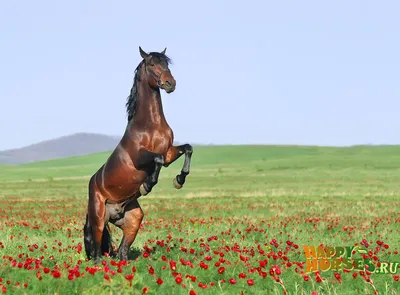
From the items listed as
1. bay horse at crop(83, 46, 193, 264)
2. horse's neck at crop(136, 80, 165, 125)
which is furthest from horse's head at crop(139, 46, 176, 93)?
horse's neck at crop(136, 80, 165, 125)

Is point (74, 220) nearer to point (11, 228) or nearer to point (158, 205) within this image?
point (11, 228)

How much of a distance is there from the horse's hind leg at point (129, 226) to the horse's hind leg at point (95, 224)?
0.39 meters

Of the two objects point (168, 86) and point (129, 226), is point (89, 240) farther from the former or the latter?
point (168, 86)

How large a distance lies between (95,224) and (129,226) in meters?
0.59

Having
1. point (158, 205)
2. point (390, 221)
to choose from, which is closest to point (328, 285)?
point (390, 221)

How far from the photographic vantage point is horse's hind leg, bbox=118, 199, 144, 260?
10.0 metres

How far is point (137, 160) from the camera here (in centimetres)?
944

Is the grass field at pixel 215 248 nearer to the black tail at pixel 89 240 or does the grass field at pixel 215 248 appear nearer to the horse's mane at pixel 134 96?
the black tail at pixel 89 240

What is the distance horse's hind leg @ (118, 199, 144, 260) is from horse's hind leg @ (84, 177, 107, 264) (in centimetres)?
39

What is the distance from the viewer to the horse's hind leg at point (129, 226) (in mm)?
10039

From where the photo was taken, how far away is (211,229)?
17000 millimetres

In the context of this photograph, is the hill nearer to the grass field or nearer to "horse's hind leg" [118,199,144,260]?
the grass field

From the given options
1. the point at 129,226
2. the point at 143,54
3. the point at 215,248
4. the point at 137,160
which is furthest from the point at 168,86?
the point at 215,248

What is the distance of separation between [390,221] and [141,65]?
40.7ft
